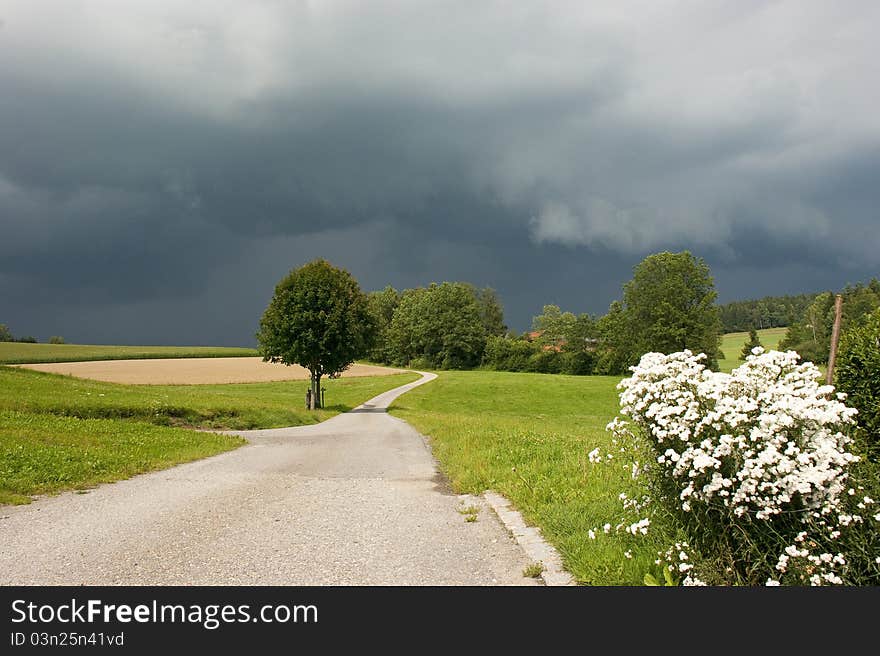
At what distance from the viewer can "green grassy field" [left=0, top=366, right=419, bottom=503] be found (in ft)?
39.2

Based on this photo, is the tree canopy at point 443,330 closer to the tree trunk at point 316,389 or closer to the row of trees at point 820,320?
the row of trees at point 820,320

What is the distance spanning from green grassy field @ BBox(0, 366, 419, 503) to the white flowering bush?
33.3ft

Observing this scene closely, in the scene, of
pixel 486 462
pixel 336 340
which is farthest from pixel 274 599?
pixel 336 340

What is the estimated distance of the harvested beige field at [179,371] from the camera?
67.8 metres

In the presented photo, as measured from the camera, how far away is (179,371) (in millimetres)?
77875

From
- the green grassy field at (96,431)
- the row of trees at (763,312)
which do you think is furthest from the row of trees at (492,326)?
the row of trees at (763,312)

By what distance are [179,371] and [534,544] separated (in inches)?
3109

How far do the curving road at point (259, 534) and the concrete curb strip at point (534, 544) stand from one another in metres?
0.12

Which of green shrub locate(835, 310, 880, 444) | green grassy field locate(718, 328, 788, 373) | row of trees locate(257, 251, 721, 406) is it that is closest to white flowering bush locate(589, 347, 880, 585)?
green shrub locate(835, 310, 880, 444)

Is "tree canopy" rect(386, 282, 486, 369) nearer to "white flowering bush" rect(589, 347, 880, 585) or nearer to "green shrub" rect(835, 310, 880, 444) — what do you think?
"green shrub" rect(835, 310, 880, 444)

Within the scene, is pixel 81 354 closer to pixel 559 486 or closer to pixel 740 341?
pixel 559 486

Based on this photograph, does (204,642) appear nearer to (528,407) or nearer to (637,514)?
(637,514)

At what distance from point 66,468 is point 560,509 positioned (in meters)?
10.2

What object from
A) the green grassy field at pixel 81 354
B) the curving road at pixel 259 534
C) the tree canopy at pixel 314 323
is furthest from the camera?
the green grassy field at pixel 81 354
